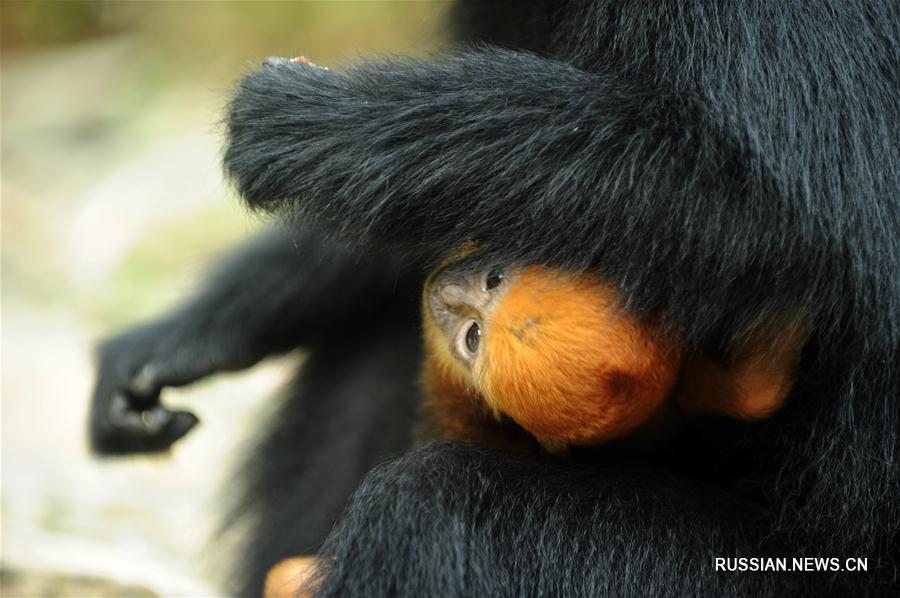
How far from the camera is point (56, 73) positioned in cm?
760

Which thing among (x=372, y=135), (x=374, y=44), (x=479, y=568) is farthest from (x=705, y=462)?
(x=374, y=44)

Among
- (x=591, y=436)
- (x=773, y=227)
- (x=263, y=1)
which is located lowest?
(x=591, y=436)

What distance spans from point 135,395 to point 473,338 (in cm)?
158

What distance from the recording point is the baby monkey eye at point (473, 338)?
7.58ft

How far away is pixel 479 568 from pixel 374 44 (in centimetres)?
647

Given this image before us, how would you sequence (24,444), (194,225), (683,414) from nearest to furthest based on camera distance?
(683,414) < (24,444) < (194,225)

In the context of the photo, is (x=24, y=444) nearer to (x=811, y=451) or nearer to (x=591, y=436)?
(x=591, y=436)

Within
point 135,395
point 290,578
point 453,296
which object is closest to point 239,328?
point 135,395

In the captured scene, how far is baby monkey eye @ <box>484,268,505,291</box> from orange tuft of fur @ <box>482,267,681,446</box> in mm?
57

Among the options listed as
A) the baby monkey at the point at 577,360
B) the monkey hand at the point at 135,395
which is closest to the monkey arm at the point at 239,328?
the monkey hand at the point at 135,395

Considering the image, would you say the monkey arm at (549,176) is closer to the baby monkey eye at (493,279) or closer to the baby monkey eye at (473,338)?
the baby monkey eye at (493,279)

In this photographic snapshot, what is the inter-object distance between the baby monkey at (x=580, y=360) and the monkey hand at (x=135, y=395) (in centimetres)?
138

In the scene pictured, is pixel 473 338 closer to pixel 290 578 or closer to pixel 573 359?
pixel 573 359

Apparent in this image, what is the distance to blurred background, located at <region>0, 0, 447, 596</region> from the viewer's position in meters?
3.70
